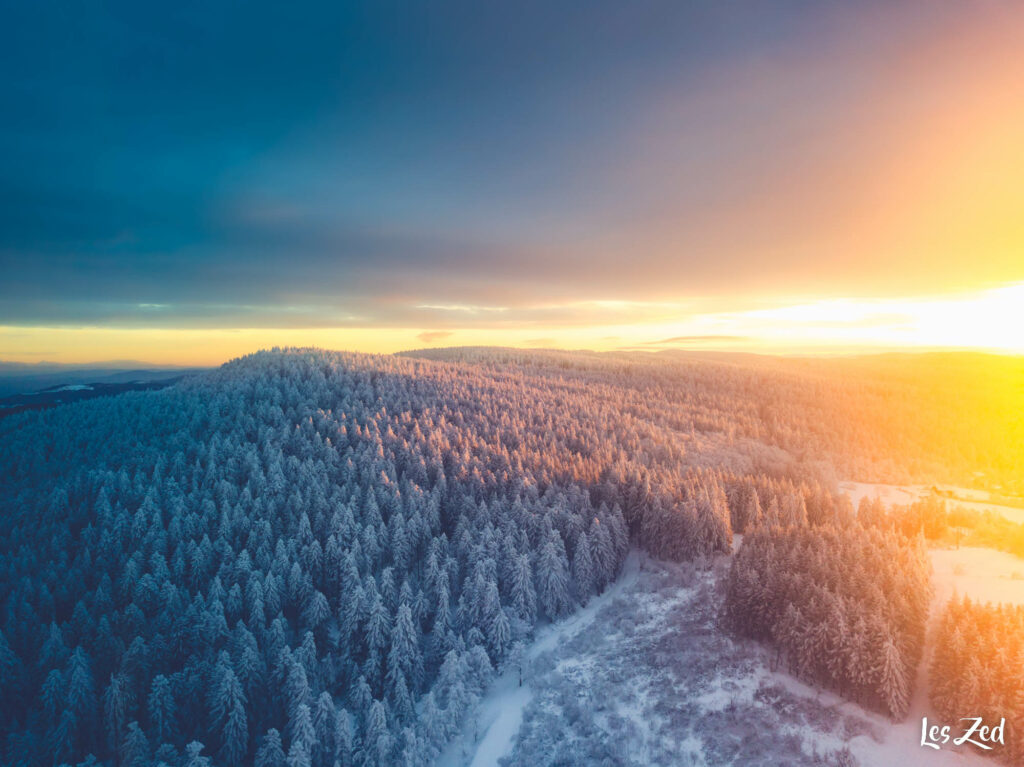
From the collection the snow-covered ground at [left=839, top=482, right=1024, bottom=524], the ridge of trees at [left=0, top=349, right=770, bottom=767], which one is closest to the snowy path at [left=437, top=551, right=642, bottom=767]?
the ridge of trees at [left=0, top=349, right=770, bottom=767]

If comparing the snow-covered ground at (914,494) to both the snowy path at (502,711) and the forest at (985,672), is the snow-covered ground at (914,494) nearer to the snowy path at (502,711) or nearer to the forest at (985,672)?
the forest at (985,672)

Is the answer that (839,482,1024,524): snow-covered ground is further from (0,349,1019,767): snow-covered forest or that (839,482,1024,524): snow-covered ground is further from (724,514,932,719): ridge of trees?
(724,514,932,719): ridge of trees

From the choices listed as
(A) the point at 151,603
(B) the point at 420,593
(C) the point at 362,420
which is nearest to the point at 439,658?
(B) the point at 420,593

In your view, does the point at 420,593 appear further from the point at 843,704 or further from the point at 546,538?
the point at 843,704

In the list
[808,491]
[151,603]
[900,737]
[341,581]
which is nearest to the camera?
[900,737]

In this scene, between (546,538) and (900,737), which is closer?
(900,737)

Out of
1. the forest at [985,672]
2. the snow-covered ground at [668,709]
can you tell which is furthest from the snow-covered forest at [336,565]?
the forest at [985,672]

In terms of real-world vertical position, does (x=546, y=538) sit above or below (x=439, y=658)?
above
